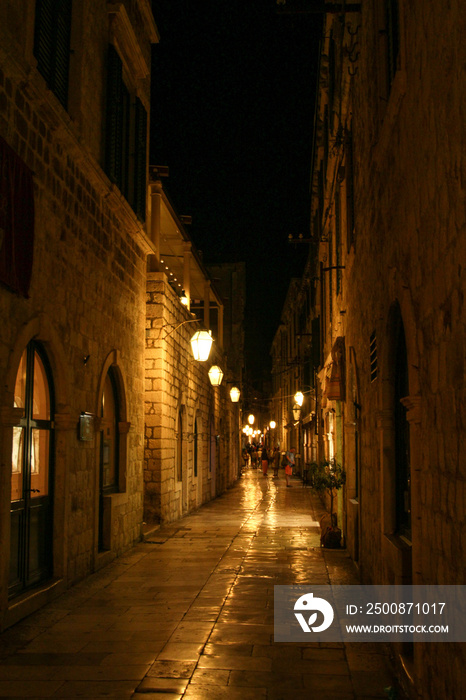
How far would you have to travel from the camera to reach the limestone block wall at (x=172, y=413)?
43.9 feet

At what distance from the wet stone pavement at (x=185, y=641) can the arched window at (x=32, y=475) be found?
54cm

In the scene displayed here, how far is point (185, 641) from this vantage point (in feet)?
19.4

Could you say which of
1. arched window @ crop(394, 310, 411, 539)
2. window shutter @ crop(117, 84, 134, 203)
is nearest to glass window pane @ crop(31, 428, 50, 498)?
arched window @ crop(394, 310, 411, 539)

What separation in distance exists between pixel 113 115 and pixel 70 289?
11.3 ft

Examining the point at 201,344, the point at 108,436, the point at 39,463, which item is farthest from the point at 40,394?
the point at 201,344

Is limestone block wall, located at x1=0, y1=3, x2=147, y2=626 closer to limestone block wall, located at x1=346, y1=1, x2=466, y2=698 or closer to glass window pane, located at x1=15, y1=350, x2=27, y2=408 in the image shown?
glass window pane, located at x1=15, y1=350, x2=27, y2=408

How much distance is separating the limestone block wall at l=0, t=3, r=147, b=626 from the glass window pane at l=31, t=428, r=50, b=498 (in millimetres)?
162

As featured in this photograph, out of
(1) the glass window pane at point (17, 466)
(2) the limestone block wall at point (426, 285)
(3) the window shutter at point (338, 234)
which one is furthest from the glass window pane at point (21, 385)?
(3) the window shutter at point (338, 234)

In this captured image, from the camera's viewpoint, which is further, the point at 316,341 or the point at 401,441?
the point at 316,341

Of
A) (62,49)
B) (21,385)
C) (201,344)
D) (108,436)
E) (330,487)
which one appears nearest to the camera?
(21,385)

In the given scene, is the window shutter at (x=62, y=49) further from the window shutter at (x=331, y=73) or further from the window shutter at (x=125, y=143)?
the window shutter at (x=331, y=73)

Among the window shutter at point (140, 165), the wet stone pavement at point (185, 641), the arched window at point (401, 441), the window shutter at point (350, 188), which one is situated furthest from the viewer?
the window shutter at point (140, 165)

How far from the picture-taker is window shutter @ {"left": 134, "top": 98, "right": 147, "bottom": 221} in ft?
39.4

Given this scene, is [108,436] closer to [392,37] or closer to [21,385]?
[21,385]
